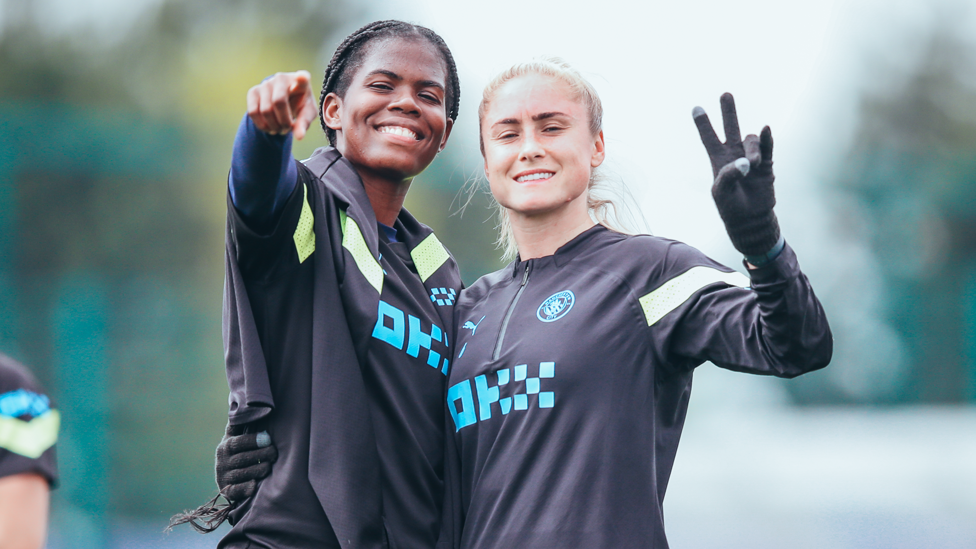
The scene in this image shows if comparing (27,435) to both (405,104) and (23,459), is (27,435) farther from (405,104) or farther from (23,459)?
(405,104)

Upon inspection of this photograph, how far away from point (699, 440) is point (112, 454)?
21.1ft

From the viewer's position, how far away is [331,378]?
2.24 m

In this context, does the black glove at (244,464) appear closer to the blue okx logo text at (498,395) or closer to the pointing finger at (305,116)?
the blue okx logo text at (498,395)

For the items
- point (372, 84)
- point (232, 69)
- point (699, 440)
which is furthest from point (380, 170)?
point (232, 69)

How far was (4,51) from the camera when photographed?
12.2 m

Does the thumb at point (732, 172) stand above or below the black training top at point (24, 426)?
above

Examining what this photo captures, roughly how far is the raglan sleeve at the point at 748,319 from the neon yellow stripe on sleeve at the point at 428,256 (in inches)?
29.5

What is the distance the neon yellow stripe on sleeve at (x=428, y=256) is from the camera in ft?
8.98

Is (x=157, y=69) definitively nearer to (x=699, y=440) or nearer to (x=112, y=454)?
(x=112, y=454)

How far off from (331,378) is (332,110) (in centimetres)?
101

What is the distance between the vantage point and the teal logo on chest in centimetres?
241

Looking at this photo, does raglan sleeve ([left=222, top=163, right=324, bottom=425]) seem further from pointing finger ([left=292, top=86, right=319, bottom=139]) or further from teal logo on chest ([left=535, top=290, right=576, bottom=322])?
teal logo on chest ([left=535, top=290, right=576, bottom=322])

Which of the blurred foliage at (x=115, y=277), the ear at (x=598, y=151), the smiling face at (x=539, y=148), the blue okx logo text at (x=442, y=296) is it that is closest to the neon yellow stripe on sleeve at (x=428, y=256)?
the blue okx logo text at (x=442, y=296)

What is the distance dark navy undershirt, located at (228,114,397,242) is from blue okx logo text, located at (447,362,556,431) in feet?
2.27
